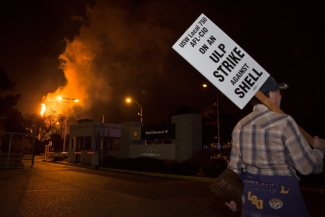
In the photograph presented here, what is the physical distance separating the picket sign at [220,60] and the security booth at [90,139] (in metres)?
25.6

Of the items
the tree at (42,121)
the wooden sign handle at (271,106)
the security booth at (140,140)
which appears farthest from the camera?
the tree at (42,121)

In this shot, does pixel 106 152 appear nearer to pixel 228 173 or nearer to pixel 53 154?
pixel 53 154

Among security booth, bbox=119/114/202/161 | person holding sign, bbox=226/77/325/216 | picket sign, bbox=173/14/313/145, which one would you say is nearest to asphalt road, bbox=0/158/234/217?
person holding sign, bbox=226/77/325/216

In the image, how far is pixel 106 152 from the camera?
27219 millimetres

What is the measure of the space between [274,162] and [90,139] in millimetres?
32294

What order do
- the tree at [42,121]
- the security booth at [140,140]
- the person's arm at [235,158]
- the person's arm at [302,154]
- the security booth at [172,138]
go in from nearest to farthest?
the person's arm at [302,154]
the person's arm at [235,158]
the security booth at [172,138]
the security booth at [140,140]
the tree at [42,121]

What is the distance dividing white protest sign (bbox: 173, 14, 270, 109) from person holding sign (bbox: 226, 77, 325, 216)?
12.0 inches

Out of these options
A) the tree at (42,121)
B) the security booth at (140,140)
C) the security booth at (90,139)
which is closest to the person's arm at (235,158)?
the security booth at (140,140)

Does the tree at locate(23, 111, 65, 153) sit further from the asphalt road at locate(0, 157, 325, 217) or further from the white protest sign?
the white protest sign

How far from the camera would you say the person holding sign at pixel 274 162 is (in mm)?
1974

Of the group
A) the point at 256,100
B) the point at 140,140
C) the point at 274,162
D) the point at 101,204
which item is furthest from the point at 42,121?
the point at 274,162

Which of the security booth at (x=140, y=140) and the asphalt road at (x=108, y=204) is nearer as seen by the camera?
the asphalt road at (x=108, y=204)

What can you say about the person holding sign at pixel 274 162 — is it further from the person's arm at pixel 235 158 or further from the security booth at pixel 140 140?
the security booth at pixel 140 140

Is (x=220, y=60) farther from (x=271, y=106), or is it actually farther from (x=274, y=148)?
(x=274, y=148)
